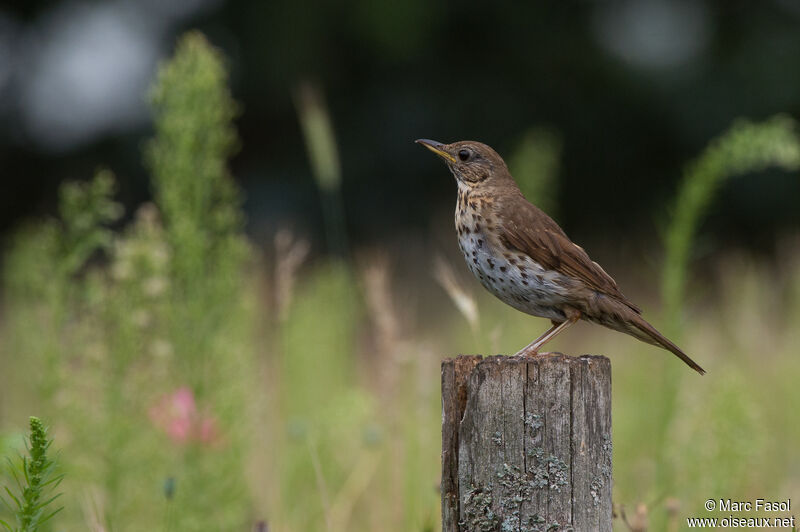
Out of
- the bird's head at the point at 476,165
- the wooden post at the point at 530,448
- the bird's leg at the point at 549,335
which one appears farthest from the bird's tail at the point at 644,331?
the bird's head at the point at 476,165

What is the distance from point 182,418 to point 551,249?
57.1 inches

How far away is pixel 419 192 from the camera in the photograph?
12.0 meters

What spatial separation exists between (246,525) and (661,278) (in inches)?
71.7

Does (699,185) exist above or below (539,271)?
above

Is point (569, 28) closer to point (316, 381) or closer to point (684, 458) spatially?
point (316, 381)

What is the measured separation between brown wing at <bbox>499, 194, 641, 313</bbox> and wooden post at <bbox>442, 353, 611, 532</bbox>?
23.6 inches

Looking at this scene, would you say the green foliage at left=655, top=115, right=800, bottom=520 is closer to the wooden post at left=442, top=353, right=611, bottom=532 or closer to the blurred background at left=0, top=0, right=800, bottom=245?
the wooden post at left=442, top=353, right=611, bottom=532

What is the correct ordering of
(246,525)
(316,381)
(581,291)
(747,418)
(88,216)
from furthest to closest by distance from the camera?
(316,381) < (246,525) < (747,418) < (88,216) < (581,291)

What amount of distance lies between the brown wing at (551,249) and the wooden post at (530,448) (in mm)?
599

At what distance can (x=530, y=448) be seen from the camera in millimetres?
2250

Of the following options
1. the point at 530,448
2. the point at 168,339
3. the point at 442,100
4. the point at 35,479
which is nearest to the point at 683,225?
the point at 530,448

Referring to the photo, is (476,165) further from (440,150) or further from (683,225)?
(683,225)

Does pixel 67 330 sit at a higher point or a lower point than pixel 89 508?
higher

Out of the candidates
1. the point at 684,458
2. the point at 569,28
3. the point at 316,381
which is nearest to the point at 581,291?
the point at 684,458
